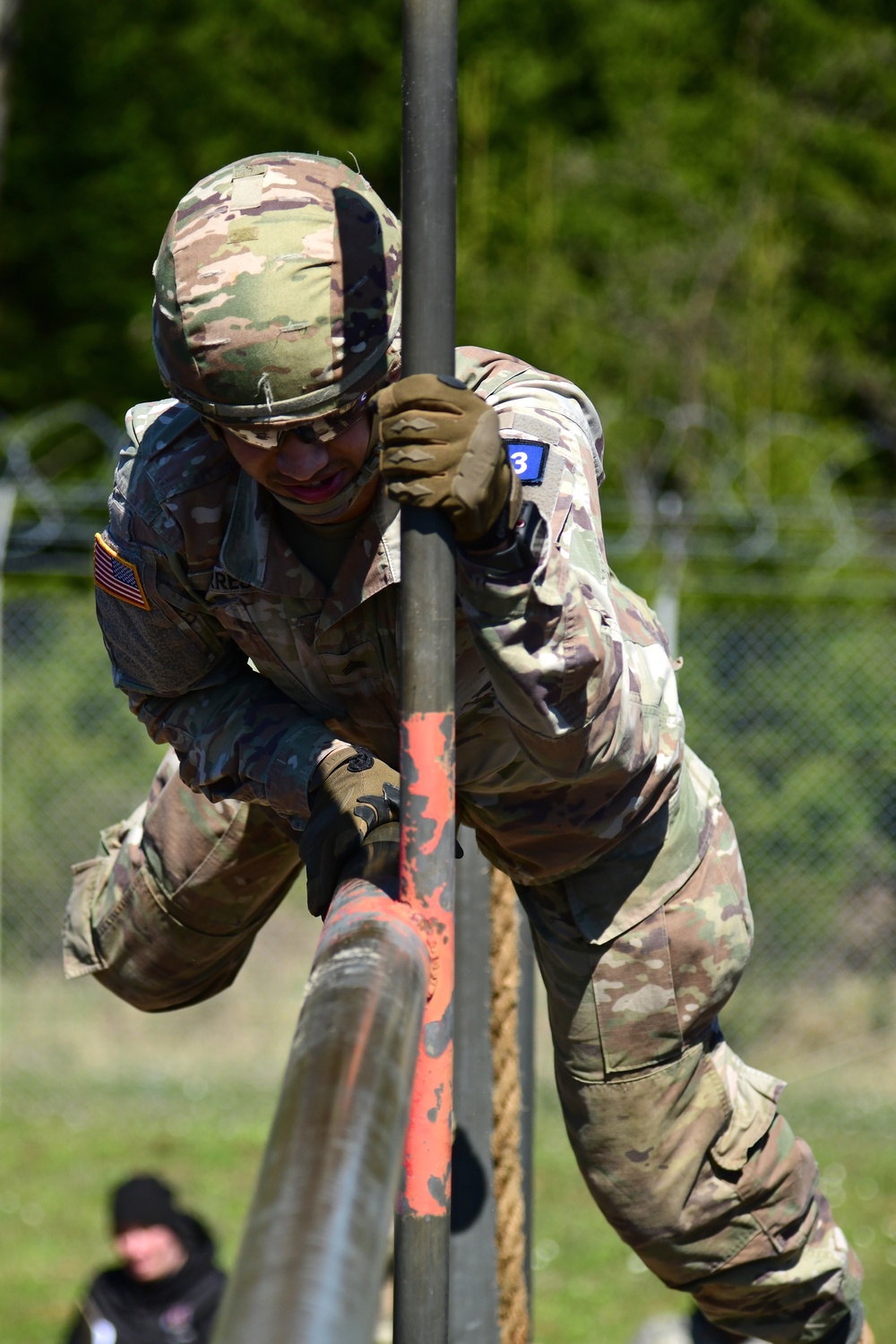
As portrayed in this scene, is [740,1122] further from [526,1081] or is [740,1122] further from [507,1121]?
[526,1081]

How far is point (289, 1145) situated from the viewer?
102cm

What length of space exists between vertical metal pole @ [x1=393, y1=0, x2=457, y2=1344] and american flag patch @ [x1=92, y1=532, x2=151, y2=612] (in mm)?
852

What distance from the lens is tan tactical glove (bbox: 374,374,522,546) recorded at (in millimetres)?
1469

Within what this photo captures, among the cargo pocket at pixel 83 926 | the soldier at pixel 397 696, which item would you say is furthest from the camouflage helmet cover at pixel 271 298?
the cargo pocket at pixel 83 926

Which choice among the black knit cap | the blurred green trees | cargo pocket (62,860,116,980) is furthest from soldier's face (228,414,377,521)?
the blurred green trees

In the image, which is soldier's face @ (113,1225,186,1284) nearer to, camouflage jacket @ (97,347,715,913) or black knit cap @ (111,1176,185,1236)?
black knit cap @ (111,1176,185,1236)

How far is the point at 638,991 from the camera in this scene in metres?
2.33

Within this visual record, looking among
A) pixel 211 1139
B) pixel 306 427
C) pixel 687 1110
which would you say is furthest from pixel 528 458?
pixel 211 1139

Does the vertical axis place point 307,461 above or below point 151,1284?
above

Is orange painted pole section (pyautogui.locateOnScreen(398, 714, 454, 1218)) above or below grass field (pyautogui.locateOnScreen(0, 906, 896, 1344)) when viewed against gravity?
above

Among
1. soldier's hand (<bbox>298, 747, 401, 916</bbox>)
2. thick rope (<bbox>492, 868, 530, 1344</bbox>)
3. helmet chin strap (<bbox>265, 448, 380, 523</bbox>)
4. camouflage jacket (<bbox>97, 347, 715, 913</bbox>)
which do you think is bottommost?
thick rope (<bbox>492, 868, 530, 1344</bbox>)

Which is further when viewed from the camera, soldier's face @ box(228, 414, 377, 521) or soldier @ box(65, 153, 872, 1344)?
soldier's face @ box(228, 414, 377, 521)

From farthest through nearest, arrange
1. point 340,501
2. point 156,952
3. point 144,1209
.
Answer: point 144,1209, point 156,952, point 340,501

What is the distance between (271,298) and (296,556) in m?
0.42
